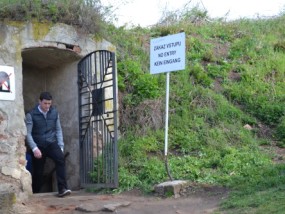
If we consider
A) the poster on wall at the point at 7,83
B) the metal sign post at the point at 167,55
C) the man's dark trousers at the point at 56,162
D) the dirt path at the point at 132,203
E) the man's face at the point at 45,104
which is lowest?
the dirt path at the point at 132,203

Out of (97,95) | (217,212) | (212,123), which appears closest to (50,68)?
(97,95)

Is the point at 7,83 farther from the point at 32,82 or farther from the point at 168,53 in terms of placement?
the point at 168,53

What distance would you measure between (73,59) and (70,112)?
950 millimetres

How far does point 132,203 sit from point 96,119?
6.29 feet

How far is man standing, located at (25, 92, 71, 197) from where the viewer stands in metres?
7.77

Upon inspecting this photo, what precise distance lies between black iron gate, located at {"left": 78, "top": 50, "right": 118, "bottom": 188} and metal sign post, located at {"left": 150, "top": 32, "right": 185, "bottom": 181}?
671 mm

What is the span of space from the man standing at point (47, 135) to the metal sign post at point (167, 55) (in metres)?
1.64

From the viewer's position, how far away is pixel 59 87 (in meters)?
9.30

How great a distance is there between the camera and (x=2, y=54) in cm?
759

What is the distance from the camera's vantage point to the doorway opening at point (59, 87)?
8.77 metres

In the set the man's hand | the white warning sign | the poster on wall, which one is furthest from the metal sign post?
the poster on wall

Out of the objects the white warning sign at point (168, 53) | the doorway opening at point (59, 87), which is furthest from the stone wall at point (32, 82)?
the white warning sign at point (168, 53)

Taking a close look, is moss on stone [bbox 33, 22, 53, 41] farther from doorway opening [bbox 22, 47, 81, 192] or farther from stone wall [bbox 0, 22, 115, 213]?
doorway opening [bbox 22, 47, 81, 192]

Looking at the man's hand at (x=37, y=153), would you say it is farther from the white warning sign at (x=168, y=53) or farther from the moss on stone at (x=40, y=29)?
the white warning sign at (x=168, y=53)
